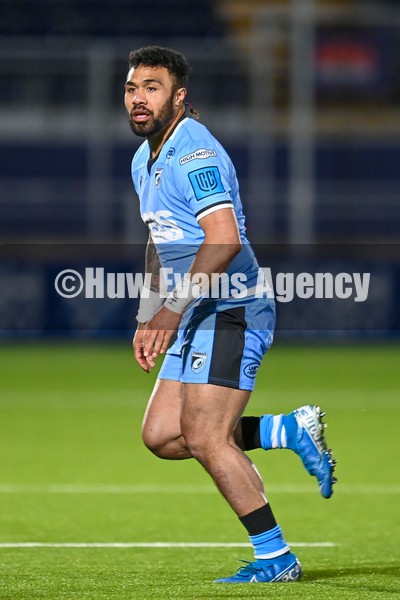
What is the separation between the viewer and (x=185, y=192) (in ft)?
17.4

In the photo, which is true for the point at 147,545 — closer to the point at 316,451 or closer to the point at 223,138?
the point at 316,451

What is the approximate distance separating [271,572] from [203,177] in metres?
1.69

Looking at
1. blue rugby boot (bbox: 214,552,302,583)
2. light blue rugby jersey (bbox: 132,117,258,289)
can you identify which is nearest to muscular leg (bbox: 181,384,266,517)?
blue rugby boot (bbox: 214,552,302,583)

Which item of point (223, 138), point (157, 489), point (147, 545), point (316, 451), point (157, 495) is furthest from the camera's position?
point (223, 138)

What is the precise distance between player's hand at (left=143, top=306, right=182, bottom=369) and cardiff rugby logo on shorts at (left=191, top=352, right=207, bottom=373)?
12.2 inches

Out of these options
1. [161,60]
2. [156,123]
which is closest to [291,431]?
[156,123]

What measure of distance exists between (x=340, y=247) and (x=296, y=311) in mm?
1185

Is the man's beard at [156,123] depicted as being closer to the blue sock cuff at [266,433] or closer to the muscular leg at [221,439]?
the muscular leg at [221,439]

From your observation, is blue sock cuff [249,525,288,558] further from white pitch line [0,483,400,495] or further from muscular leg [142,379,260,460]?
white pitch line [0,483,400,495]

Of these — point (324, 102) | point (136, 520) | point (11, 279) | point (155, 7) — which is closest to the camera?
point (136, 520)

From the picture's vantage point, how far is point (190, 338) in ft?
18.2

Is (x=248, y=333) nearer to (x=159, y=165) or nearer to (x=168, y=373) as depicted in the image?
(x=168, y=373)

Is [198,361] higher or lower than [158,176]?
lower

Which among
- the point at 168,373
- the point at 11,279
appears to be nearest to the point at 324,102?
the point at 11,279
